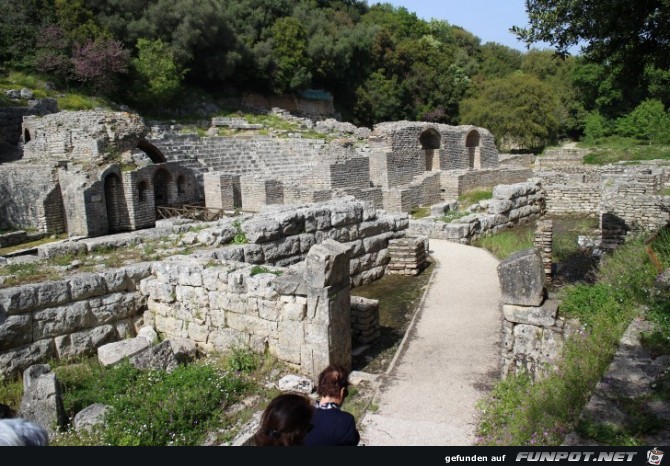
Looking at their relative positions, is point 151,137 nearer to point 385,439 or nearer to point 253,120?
point 253,120

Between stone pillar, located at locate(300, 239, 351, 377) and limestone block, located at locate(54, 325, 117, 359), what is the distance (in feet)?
8.31

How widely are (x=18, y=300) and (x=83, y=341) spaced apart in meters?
0.88

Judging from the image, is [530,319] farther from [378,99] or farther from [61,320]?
[378,99]

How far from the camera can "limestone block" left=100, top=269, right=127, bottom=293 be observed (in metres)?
6.88

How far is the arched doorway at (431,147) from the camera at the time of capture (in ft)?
86.2

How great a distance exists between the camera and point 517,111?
38.2 m

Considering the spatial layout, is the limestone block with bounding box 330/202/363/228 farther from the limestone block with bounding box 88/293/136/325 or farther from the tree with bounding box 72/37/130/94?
the tree with bounding box 72/37/130/94

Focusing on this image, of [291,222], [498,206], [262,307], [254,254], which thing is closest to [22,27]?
[498,206]

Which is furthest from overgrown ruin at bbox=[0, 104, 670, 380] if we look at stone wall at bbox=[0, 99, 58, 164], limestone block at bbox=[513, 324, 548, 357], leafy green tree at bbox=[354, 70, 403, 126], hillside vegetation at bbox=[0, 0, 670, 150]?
leafy green tree at bbox=[354, 70, 403, 126]

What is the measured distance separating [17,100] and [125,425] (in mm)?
27104

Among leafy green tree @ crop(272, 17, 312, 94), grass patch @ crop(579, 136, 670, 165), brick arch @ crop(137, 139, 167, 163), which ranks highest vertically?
leafy green tree @ crop(272, 17, 312, 94)

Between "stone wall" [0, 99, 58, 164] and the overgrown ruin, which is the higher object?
"stone wall" [0, 99, 58, 164]

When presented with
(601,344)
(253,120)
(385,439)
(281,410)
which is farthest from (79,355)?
(253,120)

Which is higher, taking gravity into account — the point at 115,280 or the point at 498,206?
the point at 115,280
